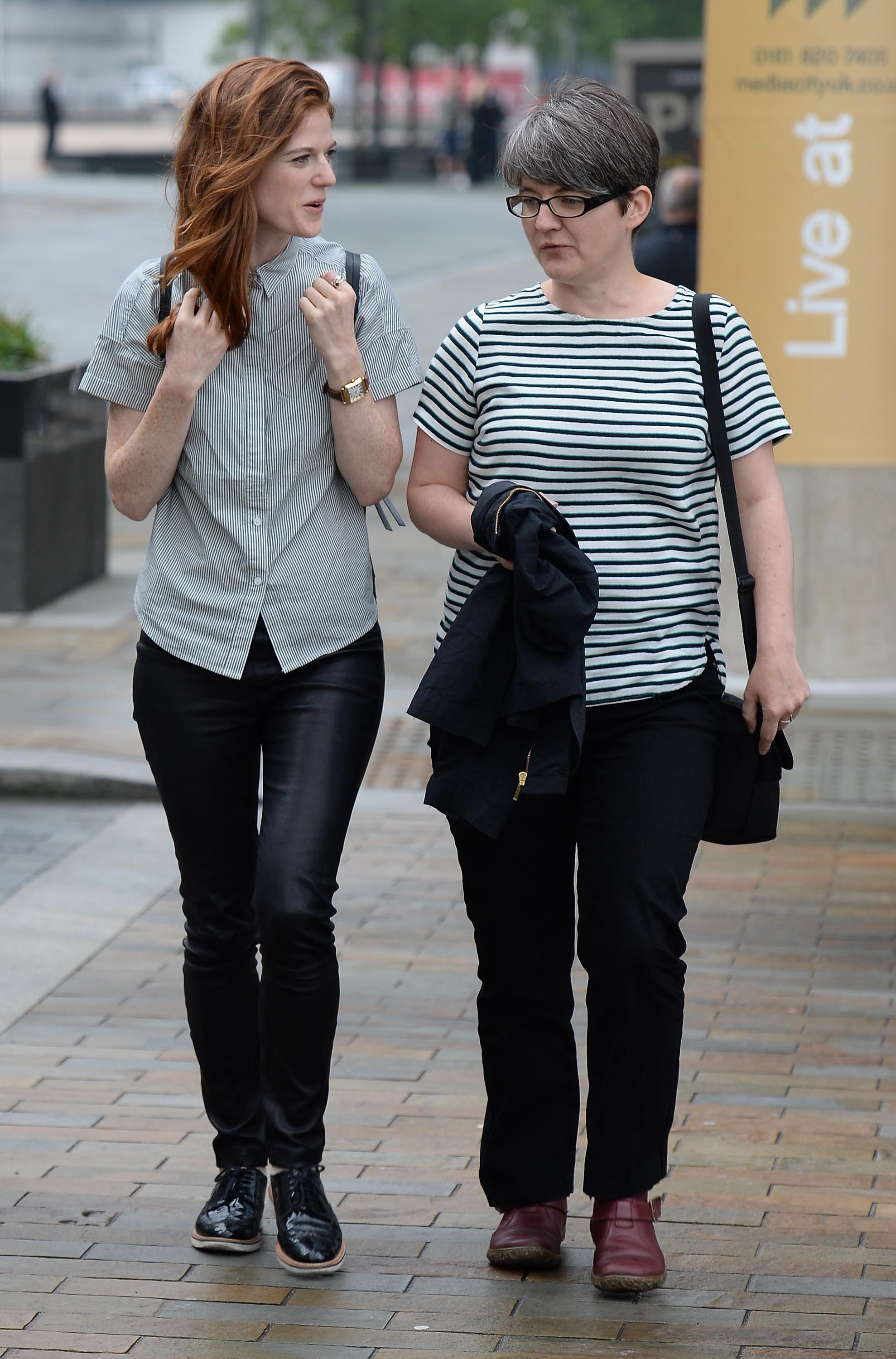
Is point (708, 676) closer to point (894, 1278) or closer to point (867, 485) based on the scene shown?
point (894, 1278)

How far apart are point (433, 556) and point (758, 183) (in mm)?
3948

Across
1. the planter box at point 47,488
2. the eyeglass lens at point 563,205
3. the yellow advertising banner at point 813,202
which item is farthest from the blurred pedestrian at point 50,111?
the eyeglass lens at point 563,205

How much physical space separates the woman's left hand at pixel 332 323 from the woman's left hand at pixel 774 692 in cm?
80

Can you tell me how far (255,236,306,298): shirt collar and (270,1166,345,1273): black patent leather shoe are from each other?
1.45 meters

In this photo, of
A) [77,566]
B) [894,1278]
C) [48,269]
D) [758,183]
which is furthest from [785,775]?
[48,269]

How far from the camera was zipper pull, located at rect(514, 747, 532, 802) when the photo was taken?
127 inches

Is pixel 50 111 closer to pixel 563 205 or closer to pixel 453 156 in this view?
pixel 453 156

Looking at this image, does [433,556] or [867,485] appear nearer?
[867,485]

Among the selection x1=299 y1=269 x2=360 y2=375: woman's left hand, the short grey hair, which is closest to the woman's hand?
x1=299 y1=269 x2=360 y2=375: woman's left hand

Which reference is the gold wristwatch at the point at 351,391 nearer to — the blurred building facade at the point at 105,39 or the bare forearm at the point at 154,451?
the bare forearm at the point at 154,451

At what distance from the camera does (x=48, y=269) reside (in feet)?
74.6

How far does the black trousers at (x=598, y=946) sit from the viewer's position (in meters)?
3.29

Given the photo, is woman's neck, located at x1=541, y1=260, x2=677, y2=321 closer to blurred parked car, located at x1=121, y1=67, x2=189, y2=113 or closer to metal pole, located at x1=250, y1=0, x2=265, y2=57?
metal pole, located at x1=250, y1=0, x2=265, y2=57

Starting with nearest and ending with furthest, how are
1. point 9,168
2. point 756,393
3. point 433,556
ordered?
point 756,393, point 433,556, point 9,168
